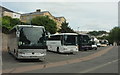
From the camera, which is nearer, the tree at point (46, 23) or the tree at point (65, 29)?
the tree at point (46, 23)

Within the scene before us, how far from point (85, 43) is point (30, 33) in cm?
2597

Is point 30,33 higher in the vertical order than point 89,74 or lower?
higher

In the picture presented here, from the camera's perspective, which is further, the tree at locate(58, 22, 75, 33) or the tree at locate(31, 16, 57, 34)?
the tree at locate(58, 22, 75, 33)

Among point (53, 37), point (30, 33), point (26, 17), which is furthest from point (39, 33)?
point (26, 17)

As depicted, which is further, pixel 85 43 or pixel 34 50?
pixel 85 43

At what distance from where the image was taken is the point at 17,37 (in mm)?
20344

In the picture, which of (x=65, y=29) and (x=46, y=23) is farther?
(x=65, y=29)

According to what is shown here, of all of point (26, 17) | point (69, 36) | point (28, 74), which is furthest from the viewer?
point (26, 17)

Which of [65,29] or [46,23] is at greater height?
[46,23]

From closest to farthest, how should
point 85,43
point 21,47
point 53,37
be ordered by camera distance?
1. point 21,47
2. point 53,37
3. point 85,43

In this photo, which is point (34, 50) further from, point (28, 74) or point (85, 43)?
point (85, 43)

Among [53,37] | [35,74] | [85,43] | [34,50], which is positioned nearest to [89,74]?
[35,74]

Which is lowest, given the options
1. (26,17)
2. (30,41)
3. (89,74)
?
(89,74)

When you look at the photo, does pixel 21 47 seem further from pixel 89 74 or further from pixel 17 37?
pixel 89 74
